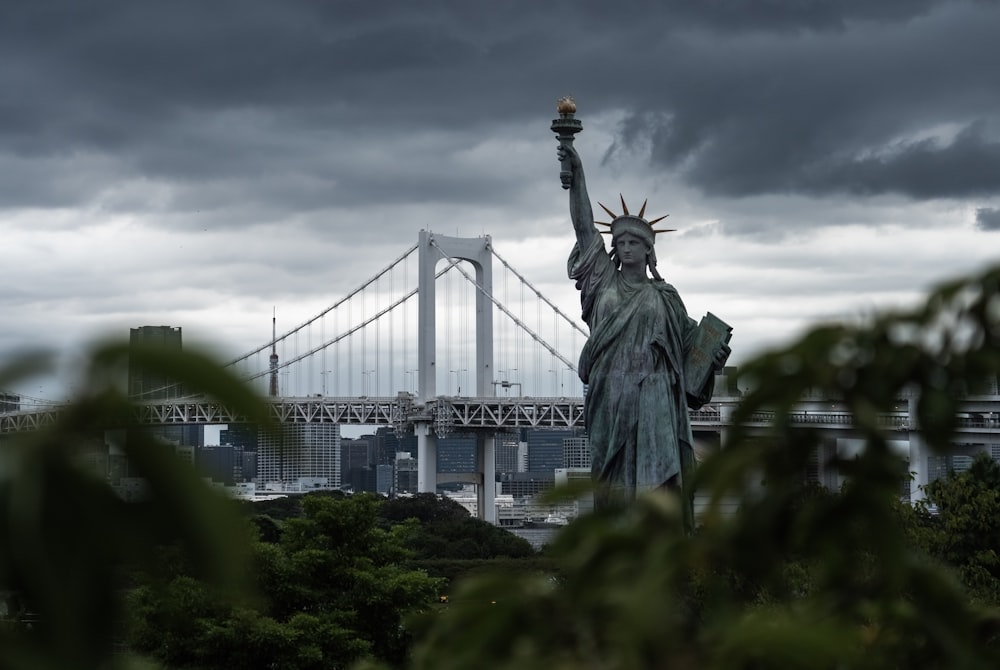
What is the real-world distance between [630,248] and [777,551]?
40.7ft

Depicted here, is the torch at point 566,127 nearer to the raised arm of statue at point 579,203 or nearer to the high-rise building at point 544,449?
the raised arm of statue at point 579,203

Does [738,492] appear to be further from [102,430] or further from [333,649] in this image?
[333,649]

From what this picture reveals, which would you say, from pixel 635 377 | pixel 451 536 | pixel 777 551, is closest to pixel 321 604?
pixel 635 377

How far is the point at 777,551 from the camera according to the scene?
147 centimetres

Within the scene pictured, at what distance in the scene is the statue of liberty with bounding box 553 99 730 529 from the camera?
13.1m

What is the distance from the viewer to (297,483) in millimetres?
111125

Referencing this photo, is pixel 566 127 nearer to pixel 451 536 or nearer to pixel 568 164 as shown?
pixel 568 164

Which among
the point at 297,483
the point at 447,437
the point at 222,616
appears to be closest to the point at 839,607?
the point at 222,616

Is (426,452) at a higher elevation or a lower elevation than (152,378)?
lower

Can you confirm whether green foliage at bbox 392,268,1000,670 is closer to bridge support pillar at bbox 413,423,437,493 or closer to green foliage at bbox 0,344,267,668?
green foliage at bbox 0,344,267,668

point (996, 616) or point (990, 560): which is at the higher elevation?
point (996, 616)

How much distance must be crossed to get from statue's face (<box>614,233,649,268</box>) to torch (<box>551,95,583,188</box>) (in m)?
0.76

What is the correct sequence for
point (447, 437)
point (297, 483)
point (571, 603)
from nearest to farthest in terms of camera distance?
point (571, 603), point (447, 437), point (297, 483)

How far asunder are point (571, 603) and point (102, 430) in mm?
480
